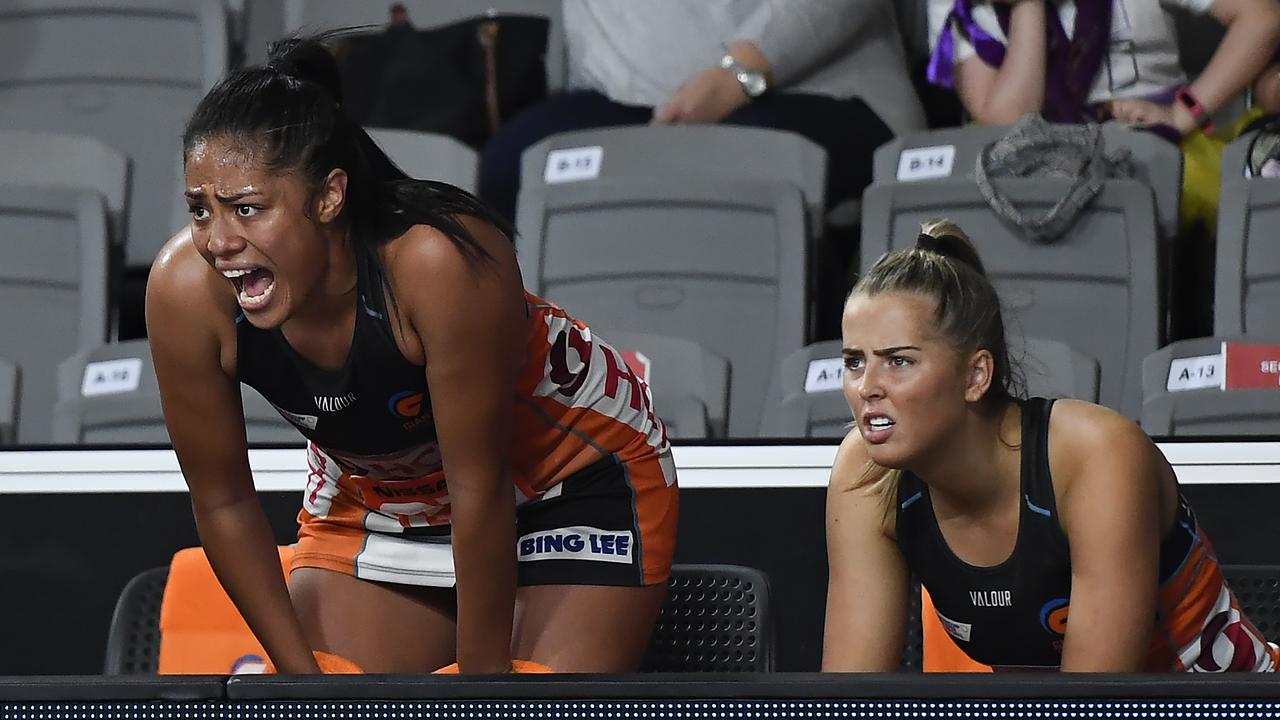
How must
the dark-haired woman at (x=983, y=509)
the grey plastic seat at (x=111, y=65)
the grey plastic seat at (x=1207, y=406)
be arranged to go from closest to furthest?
the dark-haired woman at (x=983, y=509) < the grey plastic seat at (x=1207, y=406) < the grey plastic seat at (x=111, y=65)

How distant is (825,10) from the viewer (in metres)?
3.49

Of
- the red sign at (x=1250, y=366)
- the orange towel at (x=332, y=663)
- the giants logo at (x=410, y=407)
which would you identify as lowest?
the orange towel at (x=332, y=663)

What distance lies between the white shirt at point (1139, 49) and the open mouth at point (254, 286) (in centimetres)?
226

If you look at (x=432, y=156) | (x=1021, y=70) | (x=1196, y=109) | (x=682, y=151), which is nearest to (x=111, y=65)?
(x=432, y=156)

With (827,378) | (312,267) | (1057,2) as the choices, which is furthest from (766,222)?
(312,267)

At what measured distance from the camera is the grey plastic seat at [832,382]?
2582 mm

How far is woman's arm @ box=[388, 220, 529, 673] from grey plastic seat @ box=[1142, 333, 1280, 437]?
1256 millimetres

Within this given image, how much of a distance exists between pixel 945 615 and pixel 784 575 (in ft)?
1.76

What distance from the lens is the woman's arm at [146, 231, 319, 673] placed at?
5.50 ft

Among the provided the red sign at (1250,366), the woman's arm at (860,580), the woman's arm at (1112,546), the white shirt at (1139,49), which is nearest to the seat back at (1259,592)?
the woman's arm at (1112,546)

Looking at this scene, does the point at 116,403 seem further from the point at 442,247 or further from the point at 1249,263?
the point at 1249,263

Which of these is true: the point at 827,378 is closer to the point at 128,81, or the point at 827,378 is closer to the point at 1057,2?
the point at 1057,2

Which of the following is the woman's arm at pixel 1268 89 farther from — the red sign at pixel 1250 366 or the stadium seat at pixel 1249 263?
the red sign at pixel 1250 366

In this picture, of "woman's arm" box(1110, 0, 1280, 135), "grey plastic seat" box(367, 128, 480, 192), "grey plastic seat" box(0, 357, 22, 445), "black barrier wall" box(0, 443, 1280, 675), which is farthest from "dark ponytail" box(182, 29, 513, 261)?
"woman's arm" box(1110, 0, 1280, 135)
